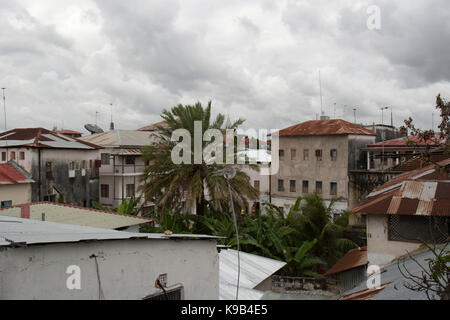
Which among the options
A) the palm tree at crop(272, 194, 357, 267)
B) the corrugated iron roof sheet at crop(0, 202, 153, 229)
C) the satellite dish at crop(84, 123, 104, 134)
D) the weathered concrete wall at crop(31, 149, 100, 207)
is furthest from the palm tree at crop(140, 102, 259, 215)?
the satellite dish at crop(84, 123, 104, 134)

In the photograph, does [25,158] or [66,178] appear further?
[66,178]

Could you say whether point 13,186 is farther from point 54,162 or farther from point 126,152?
point 126,152

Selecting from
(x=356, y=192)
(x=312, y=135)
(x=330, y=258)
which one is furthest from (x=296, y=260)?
(x=312, y=135)

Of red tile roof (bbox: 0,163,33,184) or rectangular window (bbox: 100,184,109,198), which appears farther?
rectangular window (bbox: 100,184,109,198)

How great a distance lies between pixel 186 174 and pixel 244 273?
852cm

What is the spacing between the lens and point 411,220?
11.2m

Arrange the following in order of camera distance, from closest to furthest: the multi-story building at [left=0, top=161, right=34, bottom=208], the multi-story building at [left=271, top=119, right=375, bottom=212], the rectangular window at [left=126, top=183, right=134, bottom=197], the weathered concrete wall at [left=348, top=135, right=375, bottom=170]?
the multi-story building at [left=0, top=161, right=34, bottom=208], the weathered concrete wall at [left=348, top=135, right=375, bottom=170], the multi-story building at [left=271, top=119, right=375, bottom=212], the rectangular window at [left=126, top=183, right=134, bottom=197]

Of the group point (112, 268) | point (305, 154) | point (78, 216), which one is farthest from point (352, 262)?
point (305, 154)

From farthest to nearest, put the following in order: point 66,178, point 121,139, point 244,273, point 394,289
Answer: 1. point 121,139
2. point 66,178
3. point 244,273
4. point 394,289

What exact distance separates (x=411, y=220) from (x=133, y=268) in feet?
27.9

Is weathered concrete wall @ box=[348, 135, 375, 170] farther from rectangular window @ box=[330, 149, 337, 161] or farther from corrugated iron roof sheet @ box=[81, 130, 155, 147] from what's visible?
corrugated iron roof sheet @ box=[81, 130, 155, 147]

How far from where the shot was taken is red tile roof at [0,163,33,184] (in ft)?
77.5

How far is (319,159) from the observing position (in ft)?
106

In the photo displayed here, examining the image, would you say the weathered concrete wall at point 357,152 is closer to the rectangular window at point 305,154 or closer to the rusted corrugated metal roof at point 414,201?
the rectangular window at point 305,154
